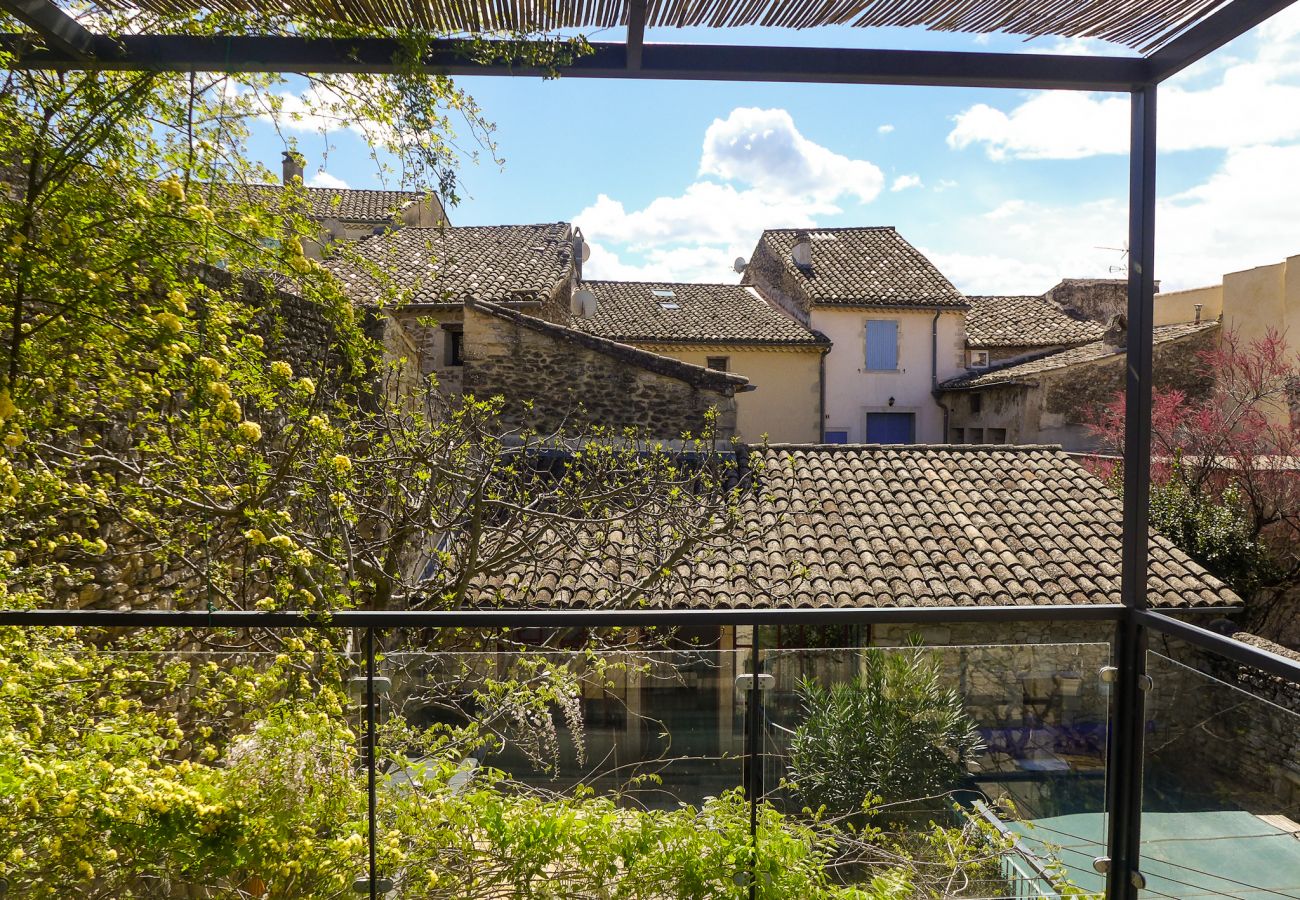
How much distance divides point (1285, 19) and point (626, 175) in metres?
3.50

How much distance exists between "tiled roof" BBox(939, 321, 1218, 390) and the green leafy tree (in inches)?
579

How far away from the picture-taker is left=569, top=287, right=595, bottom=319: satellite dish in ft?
44.3

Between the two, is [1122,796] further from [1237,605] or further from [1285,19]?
[1237,605]

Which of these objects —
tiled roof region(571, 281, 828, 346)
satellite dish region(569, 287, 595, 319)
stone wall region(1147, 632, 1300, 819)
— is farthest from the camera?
tiled roof region(571, 281, 828, 346)

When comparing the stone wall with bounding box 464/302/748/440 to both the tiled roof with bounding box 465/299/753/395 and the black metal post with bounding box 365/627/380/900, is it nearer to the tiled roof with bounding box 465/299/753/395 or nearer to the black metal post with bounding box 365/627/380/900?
the tiled roof with bounding box 465/299/753/395

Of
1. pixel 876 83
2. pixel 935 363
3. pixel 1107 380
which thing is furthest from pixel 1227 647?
pixel 935 363

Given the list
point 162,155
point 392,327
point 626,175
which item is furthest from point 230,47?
point 392,327

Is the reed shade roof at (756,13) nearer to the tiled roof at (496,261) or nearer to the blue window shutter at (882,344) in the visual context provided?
the tiled roof at (496,261)

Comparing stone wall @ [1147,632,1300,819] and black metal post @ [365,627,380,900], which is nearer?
stone wall @ [1147,632,1300,819]

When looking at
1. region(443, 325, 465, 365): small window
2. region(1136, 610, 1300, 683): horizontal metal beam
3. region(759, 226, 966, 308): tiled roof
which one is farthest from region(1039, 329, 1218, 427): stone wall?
region(1136, 610, 1300, 683): horizontal metal beam

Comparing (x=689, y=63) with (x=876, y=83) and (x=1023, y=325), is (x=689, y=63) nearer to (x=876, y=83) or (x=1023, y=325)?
(x=876, y=83)

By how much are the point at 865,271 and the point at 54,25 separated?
18039 mm

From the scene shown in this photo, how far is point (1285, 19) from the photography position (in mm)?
1524

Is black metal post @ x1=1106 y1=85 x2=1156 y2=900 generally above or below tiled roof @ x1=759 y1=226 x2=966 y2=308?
below
